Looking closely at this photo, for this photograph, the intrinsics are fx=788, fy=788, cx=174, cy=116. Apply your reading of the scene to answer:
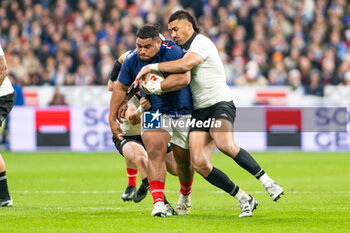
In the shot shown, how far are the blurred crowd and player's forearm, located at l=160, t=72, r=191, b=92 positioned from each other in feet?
43.5

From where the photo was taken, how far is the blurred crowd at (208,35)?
2247 centimetres

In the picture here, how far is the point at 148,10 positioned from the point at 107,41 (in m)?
1.89

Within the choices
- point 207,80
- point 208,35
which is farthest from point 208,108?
point 208,35

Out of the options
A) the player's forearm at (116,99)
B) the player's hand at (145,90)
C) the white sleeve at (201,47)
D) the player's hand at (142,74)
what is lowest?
the player's forearm at (116,99)

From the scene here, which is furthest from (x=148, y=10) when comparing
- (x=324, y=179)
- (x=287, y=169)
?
(x=324, y=179)

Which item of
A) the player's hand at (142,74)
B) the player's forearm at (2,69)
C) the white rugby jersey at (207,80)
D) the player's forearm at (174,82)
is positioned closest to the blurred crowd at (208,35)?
the player's forearm at (2,69)

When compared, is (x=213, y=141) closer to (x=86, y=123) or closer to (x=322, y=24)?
(x=86, y=123)

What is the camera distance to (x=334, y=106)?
63.6 ft

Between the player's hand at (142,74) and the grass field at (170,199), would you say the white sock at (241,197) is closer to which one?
the grass field at (170,199)

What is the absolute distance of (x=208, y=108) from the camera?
8.60 m

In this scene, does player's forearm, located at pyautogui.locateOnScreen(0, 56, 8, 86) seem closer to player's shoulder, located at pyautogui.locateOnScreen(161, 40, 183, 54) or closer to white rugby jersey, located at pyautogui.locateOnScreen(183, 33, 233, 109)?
player's shoulder, located at pyautogui.locateOnScreen(161, 40, 183, 54)

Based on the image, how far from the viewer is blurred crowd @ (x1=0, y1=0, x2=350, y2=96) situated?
22469mm

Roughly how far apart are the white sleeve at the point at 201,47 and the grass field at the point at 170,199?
1753 mm

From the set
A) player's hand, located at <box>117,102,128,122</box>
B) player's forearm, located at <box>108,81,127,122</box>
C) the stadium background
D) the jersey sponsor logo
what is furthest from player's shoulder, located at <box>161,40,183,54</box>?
the jersey sponsor logo
